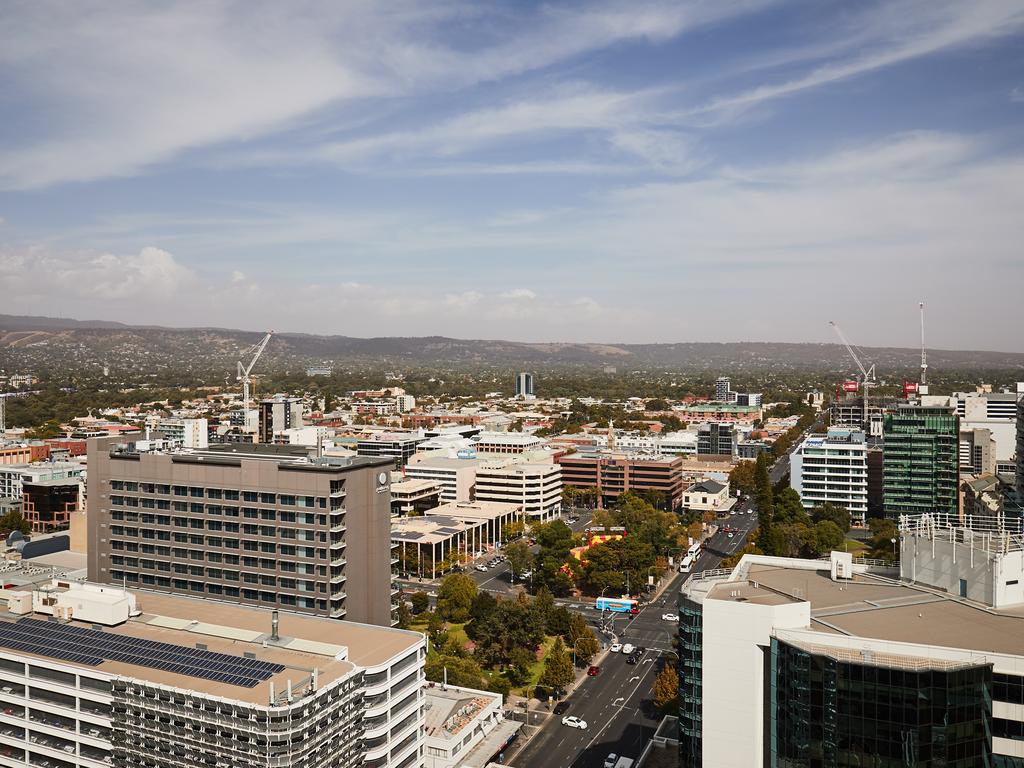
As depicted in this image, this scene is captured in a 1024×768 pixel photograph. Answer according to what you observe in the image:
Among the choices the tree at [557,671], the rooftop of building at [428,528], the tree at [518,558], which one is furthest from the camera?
the rooftop of building at [428,528]

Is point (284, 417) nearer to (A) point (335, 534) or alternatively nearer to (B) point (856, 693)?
(A) point (335, 534)

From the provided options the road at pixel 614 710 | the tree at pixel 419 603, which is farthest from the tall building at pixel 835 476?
the tree at pixel 419 603

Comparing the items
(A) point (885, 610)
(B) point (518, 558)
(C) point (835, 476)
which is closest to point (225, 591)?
(A) point (885, 610)

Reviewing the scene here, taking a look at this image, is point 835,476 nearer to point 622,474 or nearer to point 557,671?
point 622,474

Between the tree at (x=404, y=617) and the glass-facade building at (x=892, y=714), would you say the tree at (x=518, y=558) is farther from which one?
the glass-facade building at (x=892, y=714)

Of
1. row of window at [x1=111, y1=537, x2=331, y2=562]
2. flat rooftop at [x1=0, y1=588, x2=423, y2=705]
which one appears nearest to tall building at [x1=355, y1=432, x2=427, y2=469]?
row of window at [x1=111, y1=537, x2=331, y2=562]

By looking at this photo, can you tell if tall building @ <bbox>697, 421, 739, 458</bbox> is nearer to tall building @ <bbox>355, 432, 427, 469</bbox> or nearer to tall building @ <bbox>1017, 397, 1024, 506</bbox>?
tall building @ <bbox>355, 432, 427, 469</bbox>
